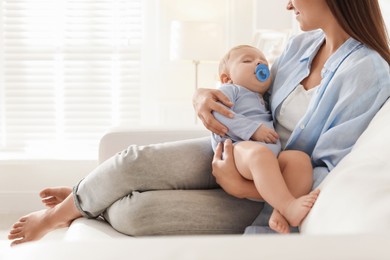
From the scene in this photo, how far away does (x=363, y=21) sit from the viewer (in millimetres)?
1749

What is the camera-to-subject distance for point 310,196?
138cm

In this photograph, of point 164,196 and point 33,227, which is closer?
point 164,196

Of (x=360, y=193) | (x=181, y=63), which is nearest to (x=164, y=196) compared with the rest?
(x=360, y=193)

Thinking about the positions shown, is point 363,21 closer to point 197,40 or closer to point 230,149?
point 230,149

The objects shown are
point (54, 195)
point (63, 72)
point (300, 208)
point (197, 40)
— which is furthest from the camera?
point (63, 72)

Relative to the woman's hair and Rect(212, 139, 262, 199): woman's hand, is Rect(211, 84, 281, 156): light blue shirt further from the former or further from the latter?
the woman's hair

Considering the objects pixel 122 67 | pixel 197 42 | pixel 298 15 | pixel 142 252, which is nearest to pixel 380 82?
pixel 298 15

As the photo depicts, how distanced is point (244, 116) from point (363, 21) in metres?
0.39

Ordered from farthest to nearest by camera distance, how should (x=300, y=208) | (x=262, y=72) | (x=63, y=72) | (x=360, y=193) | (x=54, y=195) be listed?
(x=63, y=72) → (x=54, y=195) → (x=262, y=72) → (x=300, y=208) → (x=360, y=193)

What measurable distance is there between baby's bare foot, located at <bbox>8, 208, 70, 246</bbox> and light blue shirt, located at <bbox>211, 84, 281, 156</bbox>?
1.67 ft

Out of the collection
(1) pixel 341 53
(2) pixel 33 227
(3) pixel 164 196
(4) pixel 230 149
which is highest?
(1) pixel 341 53

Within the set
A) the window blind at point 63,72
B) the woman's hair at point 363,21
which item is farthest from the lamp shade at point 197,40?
the woman's hair at point 363,21

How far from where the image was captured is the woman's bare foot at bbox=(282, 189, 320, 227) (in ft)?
4.49

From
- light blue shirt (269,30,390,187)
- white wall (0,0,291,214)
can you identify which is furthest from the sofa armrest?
white wall (0,0,291,214)
